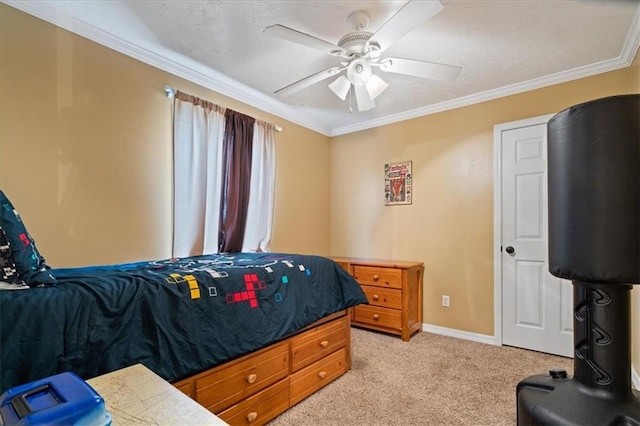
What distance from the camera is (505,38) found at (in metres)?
2.22

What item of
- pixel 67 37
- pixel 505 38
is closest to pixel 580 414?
pixel 505 38

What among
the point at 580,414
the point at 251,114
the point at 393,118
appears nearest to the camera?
the point at 580,414

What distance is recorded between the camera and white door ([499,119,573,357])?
109 inches

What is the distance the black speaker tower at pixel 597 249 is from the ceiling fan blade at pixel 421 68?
1045mm

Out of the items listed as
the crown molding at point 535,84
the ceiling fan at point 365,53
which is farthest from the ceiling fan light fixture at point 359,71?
the crown molding at point 535,84

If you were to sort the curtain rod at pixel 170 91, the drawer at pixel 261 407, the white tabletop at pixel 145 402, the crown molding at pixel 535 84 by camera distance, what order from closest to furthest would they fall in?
1. the white tabletop at pixel 145 402
2. the drawer at pixel 261 407
3. the crown molding at pixel 535 84
4. the curtain rod at pixel 170 91

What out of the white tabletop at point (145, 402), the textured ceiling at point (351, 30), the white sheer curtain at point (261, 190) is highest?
the textured ceiling at point (351, 30)

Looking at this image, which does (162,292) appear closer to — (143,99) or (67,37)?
(143,99)

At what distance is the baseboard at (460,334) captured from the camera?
10.1 ft

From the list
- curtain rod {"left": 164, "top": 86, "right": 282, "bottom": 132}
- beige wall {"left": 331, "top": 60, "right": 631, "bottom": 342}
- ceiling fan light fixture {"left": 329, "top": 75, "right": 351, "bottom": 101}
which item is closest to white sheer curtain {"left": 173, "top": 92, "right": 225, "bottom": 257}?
curtain rod {"left": 164, "top": 86, "right": 282, "bottom": 132}

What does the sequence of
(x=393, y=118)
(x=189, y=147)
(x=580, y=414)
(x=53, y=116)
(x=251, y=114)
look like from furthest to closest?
(x=393, y=118), (x=251, y=114), (x=189, y=147), (x=53, y=116), (x=580, y=414)

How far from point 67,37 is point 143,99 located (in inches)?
21.0

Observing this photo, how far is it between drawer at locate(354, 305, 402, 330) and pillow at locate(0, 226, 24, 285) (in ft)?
9.41

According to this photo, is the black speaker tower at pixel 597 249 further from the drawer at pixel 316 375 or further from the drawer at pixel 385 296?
the drawer at pixel 385 296
